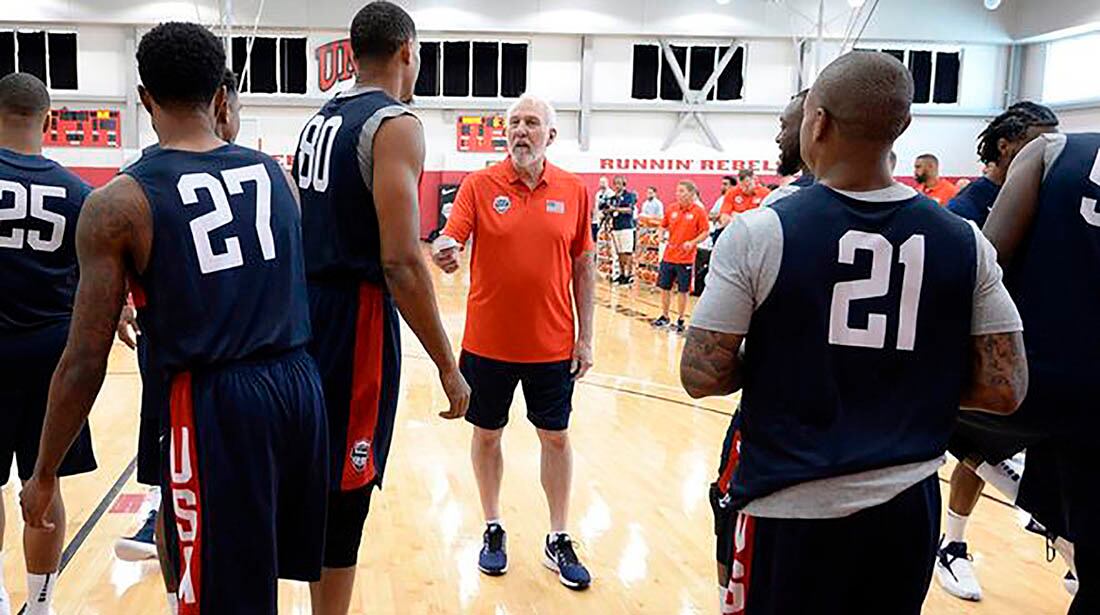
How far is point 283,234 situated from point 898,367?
1.39 meters

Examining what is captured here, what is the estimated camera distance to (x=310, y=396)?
2.33m

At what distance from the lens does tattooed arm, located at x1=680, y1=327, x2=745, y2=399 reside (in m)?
1.86

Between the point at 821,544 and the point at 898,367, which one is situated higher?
the point at 898,367

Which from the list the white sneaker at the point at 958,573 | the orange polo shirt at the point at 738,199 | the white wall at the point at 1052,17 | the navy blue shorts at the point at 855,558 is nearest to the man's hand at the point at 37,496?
the navy blue shorts at the point at 855,558

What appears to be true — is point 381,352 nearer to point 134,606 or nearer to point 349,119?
point 349,119

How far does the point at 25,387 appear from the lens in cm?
322

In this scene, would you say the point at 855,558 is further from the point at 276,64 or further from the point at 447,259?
the point at 276,64

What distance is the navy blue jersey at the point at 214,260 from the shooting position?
82.6 inches

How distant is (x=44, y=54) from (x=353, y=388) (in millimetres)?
21423

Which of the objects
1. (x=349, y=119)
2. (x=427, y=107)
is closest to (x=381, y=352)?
(x=349, y=119)

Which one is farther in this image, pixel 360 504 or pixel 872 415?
pixel 360 504

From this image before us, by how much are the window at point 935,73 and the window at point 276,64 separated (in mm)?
13051

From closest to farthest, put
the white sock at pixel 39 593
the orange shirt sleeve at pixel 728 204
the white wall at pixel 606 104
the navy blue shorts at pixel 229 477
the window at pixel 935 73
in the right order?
1. the navy blue shorts at pixel 229 477
2. the white sock at pixel 39 593
3. the orange shirt sleeve at pixel 728 204
4. the white wall at pixel 606 104
5. the window at pixel 935 73

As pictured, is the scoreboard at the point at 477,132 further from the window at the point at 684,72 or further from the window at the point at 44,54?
the window at the point at 44,54
